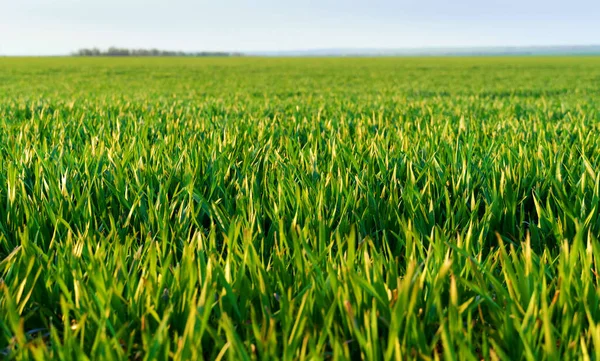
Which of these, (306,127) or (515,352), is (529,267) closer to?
(515,352)

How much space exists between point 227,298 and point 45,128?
3.12 m

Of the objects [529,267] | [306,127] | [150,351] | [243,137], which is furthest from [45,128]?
[529,267]

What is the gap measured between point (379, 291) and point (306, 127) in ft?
9.63

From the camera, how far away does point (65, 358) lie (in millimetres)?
839

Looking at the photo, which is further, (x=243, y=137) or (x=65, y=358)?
(x=243, y=137)

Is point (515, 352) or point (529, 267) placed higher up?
point (529, 267)

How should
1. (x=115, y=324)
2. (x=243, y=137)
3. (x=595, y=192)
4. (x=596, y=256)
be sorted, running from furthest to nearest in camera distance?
(x=243, y=137)
(x=595, y=192)
(x=596, y=256)
(x=115, y=324)

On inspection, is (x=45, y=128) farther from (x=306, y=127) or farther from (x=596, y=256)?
(x=596, y=256)

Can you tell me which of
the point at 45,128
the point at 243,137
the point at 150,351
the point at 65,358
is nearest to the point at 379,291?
the point at 150,351

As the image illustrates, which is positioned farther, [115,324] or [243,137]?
[243,137]

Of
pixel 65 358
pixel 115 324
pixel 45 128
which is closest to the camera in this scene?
pixel 65 358

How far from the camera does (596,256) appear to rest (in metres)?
1.16

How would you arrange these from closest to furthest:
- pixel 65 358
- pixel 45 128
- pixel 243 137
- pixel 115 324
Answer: pixel 65 358, pixel 115 324, pixel 243 137, pixel 45 128

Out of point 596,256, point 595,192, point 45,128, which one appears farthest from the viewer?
point 45,128
